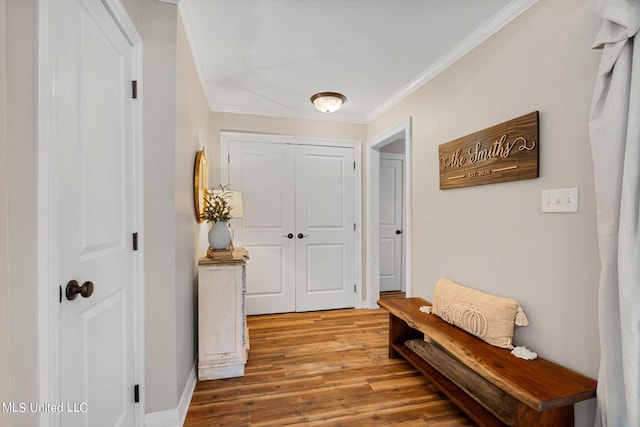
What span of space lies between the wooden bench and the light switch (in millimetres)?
793

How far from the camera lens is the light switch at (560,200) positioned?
1443mm

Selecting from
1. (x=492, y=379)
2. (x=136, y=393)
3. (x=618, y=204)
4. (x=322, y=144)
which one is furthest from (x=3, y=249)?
(x=322, y=144)

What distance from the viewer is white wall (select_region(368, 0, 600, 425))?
1.40 m

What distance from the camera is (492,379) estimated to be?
1.41 meters

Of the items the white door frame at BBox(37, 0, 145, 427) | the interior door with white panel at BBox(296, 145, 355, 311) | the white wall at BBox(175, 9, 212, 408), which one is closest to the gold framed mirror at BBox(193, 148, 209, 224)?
the white wall at BBox(175, 9, 212, 408)

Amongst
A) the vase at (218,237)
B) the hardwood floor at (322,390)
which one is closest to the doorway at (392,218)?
the hardwood floor at (322,390)

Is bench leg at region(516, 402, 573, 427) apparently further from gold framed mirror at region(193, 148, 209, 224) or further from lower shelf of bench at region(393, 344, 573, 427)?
gold framed mirror at region(193, 148, 209, 224)

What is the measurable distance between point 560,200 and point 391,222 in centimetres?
332

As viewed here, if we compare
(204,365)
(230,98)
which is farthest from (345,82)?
(204,365)

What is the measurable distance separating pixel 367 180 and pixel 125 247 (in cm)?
290

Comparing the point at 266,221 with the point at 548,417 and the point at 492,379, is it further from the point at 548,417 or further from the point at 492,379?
the point at 548,417

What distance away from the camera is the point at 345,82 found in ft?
9.30

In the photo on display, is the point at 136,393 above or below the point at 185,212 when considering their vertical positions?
below

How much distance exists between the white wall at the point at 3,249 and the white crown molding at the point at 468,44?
2.29 m
